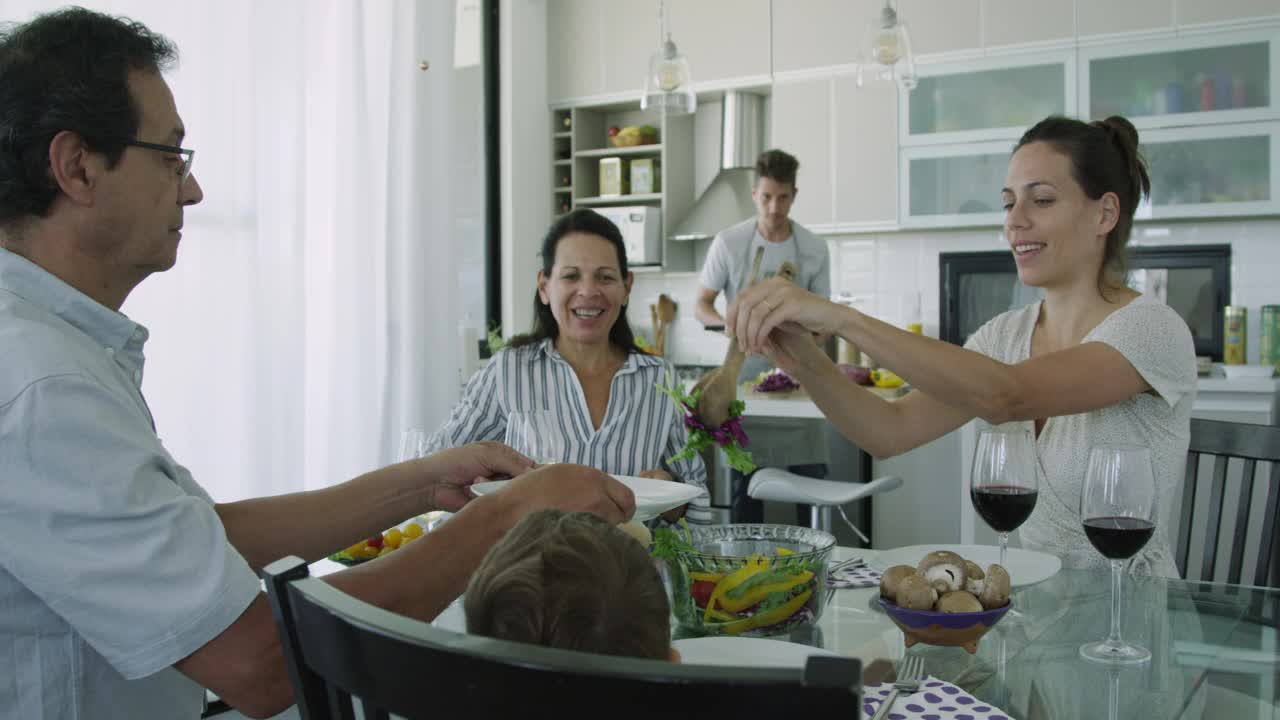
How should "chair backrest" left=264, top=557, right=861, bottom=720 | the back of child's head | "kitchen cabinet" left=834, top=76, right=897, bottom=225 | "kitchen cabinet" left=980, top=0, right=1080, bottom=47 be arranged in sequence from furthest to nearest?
1. "kitchen cabinet" left=834, top=76, right=897, bottom=225
2. "kitchen cabinet" left=980, top=0, right=1080, bottom=47
3. the back of child's head
4. "chair backrest" left=264, top=557, right=861, bottom=720

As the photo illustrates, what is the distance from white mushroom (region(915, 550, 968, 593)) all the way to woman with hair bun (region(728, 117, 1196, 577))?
0.47 m

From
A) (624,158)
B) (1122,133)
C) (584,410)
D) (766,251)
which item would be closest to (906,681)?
(1122,133)

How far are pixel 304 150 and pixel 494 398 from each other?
1.60m

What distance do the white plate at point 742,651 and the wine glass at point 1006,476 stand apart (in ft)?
1.32

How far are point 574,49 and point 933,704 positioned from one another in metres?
5.58

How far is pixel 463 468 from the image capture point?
1426 millimetres

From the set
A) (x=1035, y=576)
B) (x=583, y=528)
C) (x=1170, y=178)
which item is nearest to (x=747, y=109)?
(x=1170, y=178)

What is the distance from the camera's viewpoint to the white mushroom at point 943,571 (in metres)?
1.12

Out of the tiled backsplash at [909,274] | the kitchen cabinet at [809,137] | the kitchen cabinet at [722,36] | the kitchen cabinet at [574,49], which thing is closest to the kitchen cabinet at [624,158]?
the kitchen cabinet at [574,49]

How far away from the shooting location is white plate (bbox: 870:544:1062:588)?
51.5 inches

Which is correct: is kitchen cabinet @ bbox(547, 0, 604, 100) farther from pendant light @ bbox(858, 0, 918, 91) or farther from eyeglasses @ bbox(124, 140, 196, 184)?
eyeglasses @ bbox(124, 140, 196, 184)

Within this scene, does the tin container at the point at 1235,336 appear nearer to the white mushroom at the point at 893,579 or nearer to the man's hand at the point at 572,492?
the white mushroom at the point at 893,579

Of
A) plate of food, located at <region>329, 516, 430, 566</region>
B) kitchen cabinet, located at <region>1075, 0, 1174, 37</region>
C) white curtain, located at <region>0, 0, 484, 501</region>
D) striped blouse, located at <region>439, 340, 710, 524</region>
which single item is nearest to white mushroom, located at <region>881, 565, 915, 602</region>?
plate of food, located at <region>329, 516, 430, 566</region>

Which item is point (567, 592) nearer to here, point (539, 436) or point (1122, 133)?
point (539, 436)
